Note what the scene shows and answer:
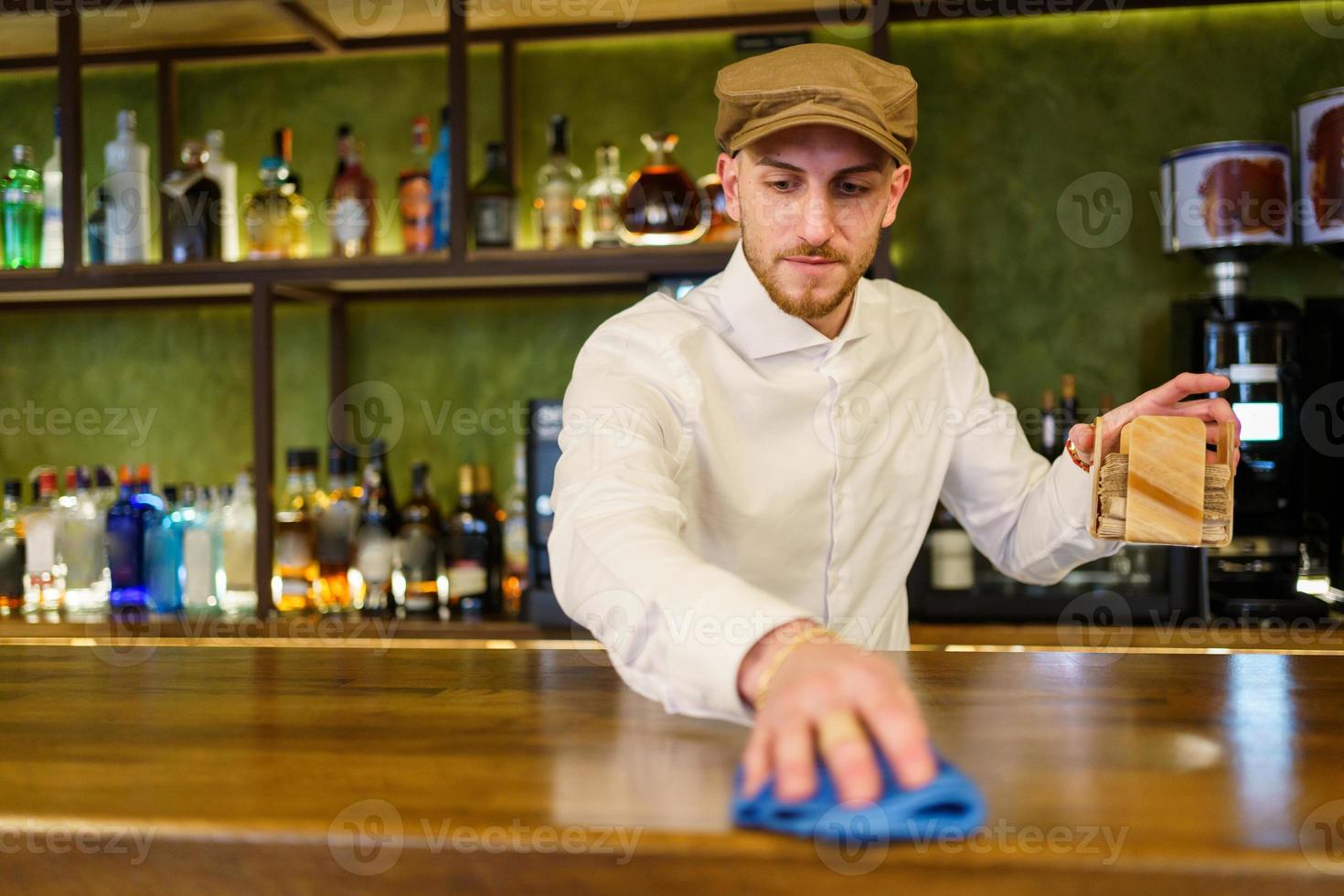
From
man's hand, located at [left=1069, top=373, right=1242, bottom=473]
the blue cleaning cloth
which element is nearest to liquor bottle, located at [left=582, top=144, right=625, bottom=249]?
man's hand, located at [left=1069, top=373, right=1242, bottom=473]

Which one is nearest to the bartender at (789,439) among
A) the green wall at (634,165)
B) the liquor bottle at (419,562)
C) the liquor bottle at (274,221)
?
the green wall at (634,165)

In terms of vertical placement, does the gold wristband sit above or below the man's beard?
below

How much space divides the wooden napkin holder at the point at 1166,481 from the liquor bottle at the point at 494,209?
4.87 feet

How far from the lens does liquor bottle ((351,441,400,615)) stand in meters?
2.25

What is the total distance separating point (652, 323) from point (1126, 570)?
44.5 inches

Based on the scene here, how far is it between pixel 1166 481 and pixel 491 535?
1586 mm

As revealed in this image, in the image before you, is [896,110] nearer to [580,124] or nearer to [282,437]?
[580,124]

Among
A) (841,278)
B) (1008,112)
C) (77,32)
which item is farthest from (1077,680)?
(77,32)

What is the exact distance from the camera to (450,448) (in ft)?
8.40

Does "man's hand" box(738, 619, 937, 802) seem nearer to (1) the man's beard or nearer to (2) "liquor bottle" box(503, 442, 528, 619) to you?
(1) the man's beard

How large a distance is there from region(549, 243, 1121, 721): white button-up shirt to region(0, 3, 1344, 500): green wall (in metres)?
0.88

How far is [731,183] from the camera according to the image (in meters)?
1.36

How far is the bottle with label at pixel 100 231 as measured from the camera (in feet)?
7.86

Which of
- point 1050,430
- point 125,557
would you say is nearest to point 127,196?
point 125,557
